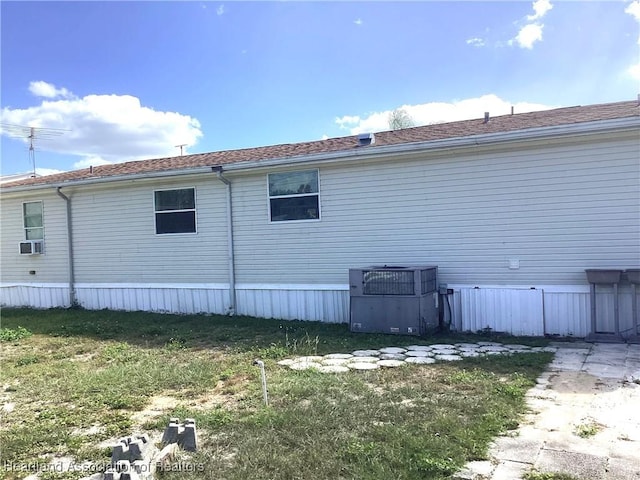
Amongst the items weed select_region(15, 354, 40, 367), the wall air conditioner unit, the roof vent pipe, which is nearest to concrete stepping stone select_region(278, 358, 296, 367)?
weed select_region(15, 354, 40, 367)

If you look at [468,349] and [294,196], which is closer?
[468,349]

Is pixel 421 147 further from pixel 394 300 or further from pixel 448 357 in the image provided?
pixel 448 357

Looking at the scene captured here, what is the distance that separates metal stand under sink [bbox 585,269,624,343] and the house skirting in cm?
11

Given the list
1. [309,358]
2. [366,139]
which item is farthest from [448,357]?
[366,139]

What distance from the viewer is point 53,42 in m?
10.3

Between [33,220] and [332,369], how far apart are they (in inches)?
362

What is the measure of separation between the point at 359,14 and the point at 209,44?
3.47 meters

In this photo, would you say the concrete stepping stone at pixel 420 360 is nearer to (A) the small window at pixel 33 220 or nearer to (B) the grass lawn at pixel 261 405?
(B) the grass lawn at pixel 261 405

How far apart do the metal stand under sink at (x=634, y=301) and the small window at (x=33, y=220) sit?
1127 centimetres

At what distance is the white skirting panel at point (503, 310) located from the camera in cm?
679

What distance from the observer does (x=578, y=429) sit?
3340 mm

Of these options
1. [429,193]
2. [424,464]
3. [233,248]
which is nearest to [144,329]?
[233,248]

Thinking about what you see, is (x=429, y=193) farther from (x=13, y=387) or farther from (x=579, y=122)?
(x=13, y=387)

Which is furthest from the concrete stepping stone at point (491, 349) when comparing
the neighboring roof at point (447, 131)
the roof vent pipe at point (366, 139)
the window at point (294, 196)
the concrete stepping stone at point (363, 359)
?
the roof vent pipe at point (366, 139)
